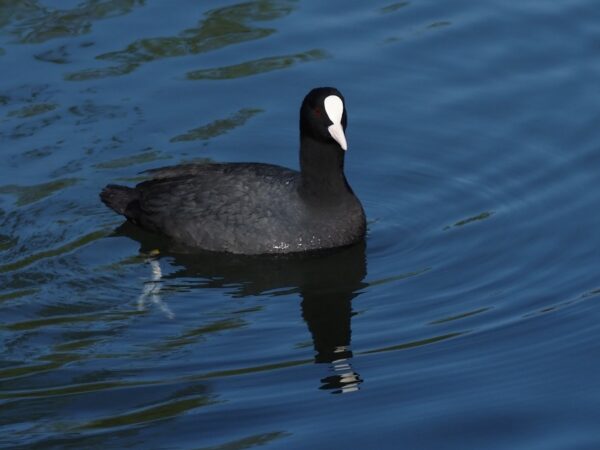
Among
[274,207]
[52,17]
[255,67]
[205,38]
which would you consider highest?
[52,17]

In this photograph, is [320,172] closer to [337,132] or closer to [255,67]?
[337,132]

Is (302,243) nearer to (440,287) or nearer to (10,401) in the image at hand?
(440,287)

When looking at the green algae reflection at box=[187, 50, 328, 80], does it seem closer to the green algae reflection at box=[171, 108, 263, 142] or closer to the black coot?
the green algae reflection at box=[171, 108, 263, 142]

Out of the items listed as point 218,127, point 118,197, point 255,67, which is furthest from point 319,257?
point 255,67

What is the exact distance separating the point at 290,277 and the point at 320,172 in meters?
0.72

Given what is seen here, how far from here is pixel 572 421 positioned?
7.00m

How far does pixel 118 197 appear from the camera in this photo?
31.2 ft

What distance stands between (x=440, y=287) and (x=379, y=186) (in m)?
1.50

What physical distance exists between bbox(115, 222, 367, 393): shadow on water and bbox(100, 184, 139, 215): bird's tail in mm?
166

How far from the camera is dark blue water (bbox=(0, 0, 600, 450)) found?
7215 mm

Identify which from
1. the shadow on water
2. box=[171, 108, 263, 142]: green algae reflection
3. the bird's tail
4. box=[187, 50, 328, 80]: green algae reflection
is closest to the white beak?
the shadow on water

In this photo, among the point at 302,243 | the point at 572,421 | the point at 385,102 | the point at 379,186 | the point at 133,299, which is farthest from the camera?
the point at 385,102

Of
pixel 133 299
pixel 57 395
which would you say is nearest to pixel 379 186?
pixel 133 299

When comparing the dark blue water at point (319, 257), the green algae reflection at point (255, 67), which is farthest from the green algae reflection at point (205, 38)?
the green algae reflection at point (255, 67)
